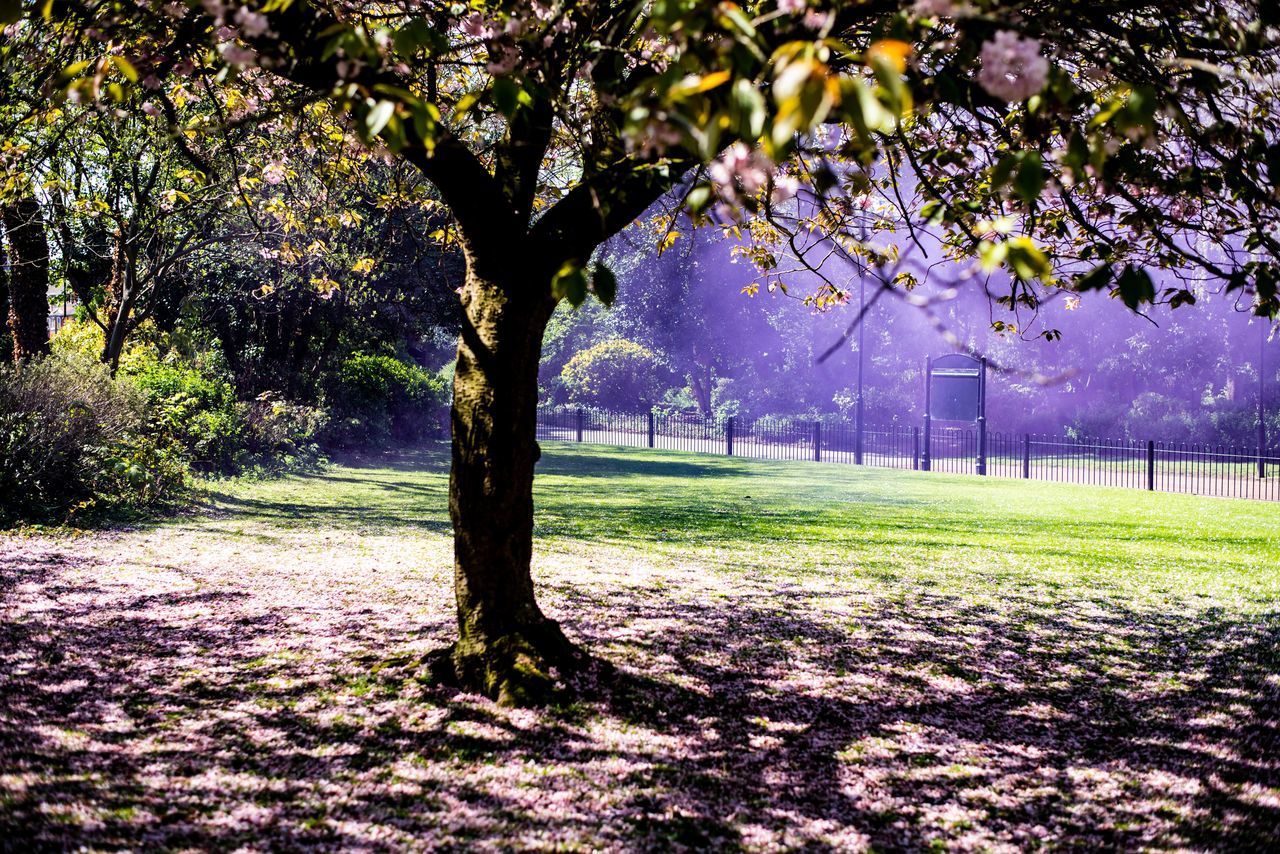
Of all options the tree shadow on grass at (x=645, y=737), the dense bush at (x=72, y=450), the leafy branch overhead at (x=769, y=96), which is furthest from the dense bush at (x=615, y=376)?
the tree shadow on grass at (x=645, y=737)

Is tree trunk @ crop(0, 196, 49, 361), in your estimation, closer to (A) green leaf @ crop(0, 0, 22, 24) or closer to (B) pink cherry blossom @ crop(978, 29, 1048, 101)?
(A) green leaf @ crop(0, 0, 22, 24)

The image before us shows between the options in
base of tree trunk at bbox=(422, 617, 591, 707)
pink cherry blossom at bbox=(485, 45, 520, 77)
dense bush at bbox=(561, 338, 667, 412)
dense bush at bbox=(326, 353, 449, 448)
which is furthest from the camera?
dense bush at bbox=(561, 338, 667, 412)

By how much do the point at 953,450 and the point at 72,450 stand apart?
30.4m

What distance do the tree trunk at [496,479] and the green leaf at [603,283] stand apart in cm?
219

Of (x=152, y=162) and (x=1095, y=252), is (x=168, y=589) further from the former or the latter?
(x=152, y=162)

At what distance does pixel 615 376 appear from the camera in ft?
157

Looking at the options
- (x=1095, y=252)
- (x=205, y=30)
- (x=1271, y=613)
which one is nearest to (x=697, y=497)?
(x=1271, y=613)

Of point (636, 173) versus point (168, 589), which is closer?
point (636, 173)

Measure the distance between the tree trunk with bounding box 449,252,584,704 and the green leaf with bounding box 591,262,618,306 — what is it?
2192 mm

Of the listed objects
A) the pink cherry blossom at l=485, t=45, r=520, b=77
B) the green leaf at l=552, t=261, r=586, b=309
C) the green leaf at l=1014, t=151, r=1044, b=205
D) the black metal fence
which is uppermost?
the pink cherry blossom at l=485, t=45, r=520, b=77

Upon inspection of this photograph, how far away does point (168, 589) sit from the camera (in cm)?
732

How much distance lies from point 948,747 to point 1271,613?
5118 millimetres

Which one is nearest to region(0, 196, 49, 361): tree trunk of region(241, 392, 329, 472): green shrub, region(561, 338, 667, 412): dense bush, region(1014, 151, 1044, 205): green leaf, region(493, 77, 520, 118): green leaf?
region(241, 392, 329, 472): green shrub

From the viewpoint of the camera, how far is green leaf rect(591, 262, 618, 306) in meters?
2.59
